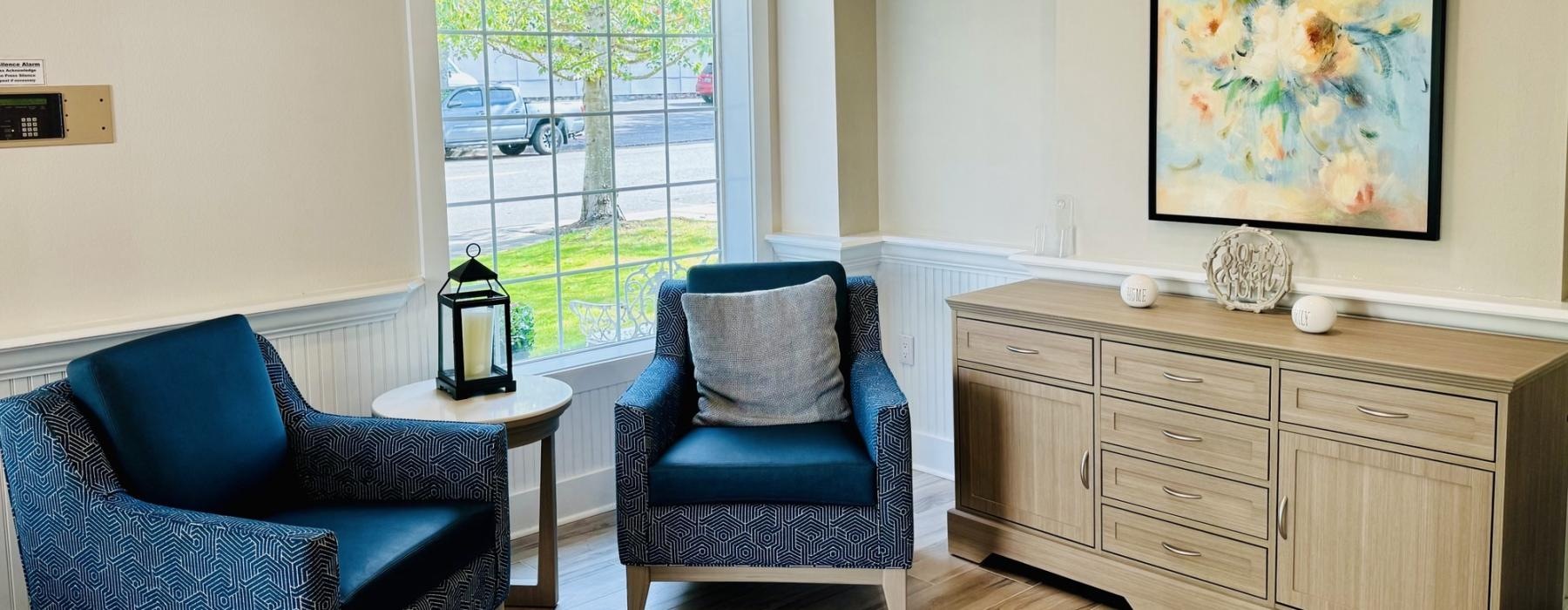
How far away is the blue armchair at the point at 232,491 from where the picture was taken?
7.55 ft

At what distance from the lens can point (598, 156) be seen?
4.04 metres

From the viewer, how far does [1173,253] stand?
3537 millimetres

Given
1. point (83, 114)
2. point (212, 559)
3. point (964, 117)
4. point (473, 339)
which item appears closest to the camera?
point (212, 559)

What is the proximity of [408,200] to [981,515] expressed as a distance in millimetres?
1833

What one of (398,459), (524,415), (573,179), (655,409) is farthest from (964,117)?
(398,459)

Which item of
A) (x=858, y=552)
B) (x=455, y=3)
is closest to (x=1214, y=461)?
(x=858, y=552)

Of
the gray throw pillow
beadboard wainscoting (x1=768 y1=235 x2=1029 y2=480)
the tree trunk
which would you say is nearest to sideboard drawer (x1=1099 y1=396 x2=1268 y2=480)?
the gray throw pillow

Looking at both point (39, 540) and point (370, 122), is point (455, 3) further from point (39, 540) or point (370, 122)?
point (39, 540)

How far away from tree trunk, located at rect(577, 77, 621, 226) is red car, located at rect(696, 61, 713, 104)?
15.7 inches

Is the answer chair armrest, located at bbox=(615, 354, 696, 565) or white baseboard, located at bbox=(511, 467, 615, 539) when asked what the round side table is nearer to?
chair armrest, located at bbox=(615, 354, 696, 565)

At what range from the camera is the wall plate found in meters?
2.83

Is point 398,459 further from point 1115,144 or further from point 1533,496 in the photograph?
point 1533,496

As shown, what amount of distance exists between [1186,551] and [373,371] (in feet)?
7.20

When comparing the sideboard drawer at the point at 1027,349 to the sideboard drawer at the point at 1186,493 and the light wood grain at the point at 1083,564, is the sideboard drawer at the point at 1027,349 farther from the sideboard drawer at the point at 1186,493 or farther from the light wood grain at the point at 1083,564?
the light wood grain at the point at 1083,564
